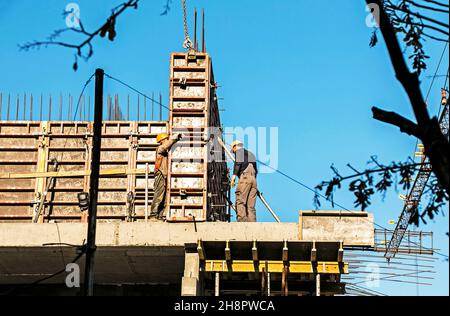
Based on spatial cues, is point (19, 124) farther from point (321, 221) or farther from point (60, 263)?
point (321, 221)

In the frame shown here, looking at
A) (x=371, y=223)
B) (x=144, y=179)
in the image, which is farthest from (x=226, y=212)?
(x=371, y=223)

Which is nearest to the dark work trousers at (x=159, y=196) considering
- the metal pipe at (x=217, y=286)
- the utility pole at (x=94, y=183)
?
the metal pipe at (x=217, y=286)

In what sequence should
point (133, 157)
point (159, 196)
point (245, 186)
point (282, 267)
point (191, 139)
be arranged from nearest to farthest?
1. point (282, 267)
2. point (245, 186)
3. point (159, 196)
4. point (191, 139)
5. point (133, 157)

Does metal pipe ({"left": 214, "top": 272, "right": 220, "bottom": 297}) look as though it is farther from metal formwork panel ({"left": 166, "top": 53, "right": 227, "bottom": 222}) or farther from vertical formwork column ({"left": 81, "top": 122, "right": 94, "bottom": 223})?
vertical formwork column ({"left": 81, "top": 122, "right": 94, "bottom": 223})

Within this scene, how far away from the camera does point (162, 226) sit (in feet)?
65.4

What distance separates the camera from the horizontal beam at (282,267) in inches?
763

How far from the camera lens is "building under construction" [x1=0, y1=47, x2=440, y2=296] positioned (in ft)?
63.9

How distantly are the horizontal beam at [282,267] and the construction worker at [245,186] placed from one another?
4.27ft

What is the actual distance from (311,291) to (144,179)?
542 cm

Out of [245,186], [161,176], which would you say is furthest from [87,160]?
[245,186]

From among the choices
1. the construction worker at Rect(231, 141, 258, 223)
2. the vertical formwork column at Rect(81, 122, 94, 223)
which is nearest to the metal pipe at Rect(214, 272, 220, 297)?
the construction worker at Rect(231, 141, 258, 223)

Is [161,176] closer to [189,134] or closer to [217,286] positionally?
[189,134]

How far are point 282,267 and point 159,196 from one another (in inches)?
134
